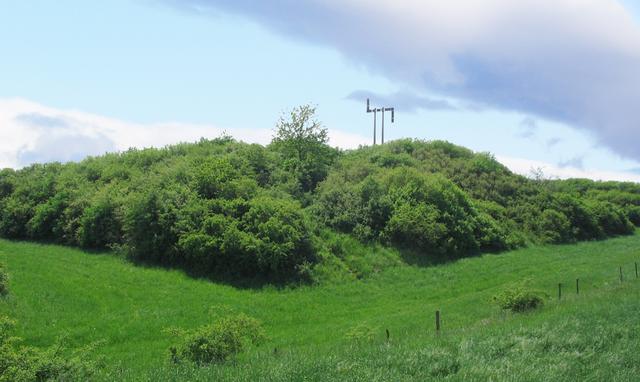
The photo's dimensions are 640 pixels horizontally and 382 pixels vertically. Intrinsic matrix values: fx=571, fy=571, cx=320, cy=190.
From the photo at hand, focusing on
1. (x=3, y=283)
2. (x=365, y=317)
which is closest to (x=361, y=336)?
(x=365, y=317)

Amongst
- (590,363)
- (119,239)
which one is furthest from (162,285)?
(590,363)

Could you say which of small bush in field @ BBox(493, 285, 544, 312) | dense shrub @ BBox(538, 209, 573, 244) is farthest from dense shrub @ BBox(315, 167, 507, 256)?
small bush in field @ BBox(493, 285, 544, 312)

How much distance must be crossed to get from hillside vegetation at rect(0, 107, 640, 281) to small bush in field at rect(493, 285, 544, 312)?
12090 mm

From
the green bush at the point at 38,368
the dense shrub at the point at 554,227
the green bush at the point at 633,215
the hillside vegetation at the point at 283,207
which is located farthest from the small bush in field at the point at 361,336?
the green bush at the point at 633,215

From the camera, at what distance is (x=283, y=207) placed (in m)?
31.4

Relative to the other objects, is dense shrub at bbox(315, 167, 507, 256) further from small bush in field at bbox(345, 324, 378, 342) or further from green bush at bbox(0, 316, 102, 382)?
green bush at bbox(0, 316, 102, 382)

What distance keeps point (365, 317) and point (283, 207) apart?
958cm

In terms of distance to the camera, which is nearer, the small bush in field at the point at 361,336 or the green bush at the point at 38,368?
the green bush at the point at 38,368

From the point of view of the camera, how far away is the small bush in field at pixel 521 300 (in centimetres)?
1891

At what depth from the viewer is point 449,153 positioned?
170 feet

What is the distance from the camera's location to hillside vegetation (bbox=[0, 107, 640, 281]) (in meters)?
30.0

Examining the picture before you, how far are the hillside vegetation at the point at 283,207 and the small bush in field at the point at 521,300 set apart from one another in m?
12.1

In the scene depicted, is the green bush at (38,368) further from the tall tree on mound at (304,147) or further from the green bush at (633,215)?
the green bush at (633,215)

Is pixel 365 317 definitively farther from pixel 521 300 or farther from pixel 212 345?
pixel 212 345
